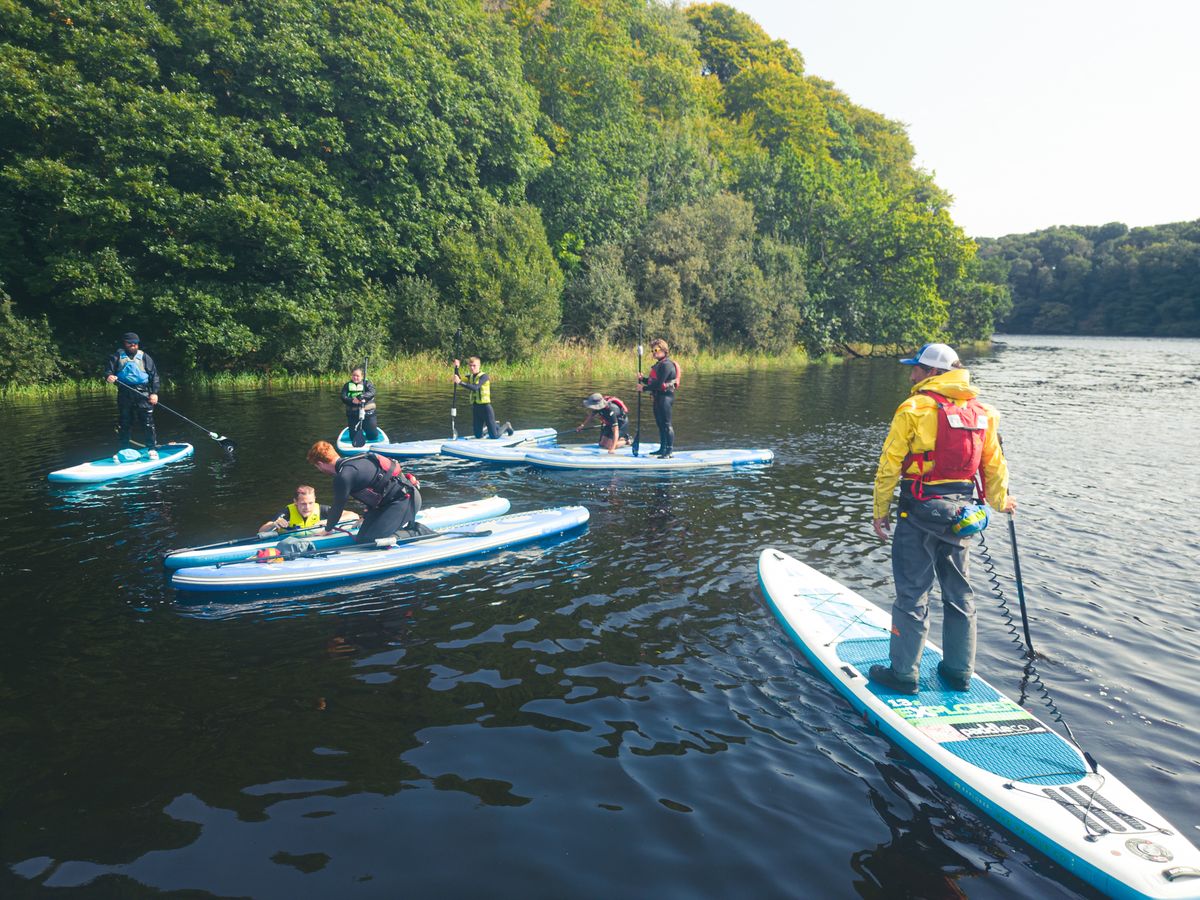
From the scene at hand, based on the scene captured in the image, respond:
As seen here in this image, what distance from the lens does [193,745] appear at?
18.3ft

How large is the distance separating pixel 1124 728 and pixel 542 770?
15.6 ft

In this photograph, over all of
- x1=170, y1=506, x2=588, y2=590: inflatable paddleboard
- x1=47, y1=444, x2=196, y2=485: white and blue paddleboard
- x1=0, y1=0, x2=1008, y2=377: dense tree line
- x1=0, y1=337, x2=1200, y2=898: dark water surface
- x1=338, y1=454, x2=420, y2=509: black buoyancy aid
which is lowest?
x1=0, y1=337, x2=1200, y2=898: dark water surface

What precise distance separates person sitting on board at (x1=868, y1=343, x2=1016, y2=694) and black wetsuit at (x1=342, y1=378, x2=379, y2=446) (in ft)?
44.1

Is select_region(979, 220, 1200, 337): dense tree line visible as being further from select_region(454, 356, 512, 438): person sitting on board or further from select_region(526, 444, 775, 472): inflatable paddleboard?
select_region(454, 356, 512, 438): person sitting on board

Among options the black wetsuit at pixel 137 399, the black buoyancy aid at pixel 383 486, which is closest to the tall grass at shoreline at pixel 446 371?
the black wetsuit at pixel 137 399

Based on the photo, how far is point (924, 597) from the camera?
19.1ft

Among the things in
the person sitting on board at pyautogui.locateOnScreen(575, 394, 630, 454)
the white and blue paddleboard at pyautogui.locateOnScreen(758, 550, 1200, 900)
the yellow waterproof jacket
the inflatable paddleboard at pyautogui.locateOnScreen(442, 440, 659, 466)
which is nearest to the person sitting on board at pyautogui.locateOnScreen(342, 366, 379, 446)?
the inflatable paddleboard at pyautogui.locateOnScreen(442, 440, 659, 466)

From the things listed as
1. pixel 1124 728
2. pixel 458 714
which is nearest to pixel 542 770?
pixel 458 714

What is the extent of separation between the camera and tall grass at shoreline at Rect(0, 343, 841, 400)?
2688 centimetres

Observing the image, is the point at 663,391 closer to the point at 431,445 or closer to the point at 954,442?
the point at 431,445

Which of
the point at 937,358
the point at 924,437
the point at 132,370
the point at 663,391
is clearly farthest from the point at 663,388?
the point at 132,370

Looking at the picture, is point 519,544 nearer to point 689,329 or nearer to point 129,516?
point 129,516

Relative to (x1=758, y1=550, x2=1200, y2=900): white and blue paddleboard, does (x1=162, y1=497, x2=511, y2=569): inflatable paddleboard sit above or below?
above

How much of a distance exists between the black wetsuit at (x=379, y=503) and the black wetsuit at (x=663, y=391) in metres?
6.98
